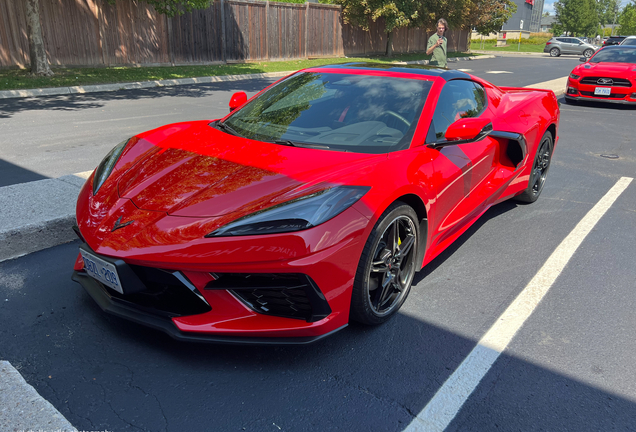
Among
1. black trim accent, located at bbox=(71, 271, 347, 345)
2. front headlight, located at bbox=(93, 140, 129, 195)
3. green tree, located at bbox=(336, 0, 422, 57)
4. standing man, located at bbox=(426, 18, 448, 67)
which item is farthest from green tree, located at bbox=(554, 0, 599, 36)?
black trim accent, located at bbox=(71, 271, 347, 345)

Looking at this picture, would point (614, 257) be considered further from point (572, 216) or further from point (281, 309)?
point (281, 309)

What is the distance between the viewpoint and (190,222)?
94.6 inches

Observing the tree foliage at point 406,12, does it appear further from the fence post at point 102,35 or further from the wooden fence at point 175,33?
the fence post at point 102,35

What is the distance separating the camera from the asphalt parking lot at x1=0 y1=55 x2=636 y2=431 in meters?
2.23

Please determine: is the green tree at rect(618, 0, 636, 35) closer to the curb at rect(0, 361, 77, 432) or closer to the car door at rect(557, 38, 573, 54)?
the car door at rect(557, 38, 573, 54)

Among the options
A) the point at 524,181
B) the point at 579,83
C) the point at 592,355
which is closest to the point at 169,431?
the point at 592,355

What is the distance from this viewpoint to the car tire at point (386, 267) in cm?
262

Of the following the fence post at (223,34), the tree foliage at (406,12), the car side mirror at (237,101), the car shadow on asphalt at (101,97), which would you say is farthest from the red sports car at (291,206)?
the tree foliage at (406,12)

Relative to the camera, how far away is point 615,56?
12.7 m

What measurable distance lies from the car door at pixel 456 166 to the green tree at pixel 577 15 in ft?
289

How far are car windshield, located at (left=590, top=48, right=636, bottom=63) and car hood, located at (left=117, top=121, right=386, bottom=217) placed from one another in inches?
490

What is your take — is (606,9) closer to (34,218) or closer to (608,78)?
(608,78)

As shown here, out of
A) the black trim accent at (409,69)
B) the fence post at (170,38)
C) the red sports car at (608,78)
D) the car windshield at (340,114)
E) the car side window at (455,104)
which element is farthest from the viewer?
the fence post at (170,38)

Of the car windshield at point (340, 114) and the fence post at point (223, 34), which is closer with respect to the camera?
the car windshield at point (340, 114)
